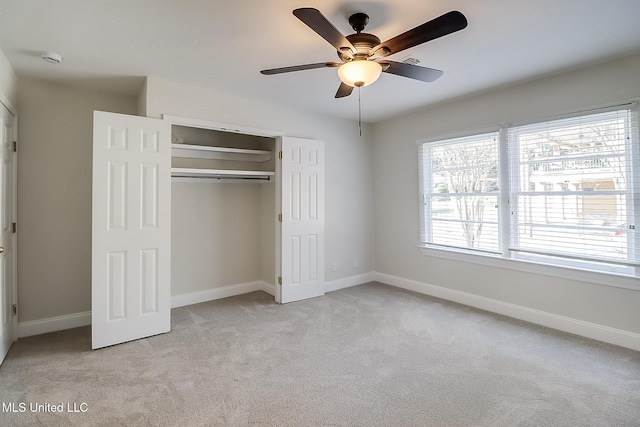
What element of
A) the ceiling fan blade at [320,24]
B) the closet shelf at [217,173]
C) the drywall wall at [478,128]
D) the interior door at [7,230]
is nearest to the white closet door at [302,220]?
the closet shelf at [217,173]

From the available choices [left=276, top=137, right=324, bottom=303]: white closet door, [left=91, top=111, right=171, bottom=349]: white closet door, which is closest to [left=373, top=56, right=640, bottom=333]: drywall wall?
[left=276, top=137, right=324, bottom=303]: white closet door

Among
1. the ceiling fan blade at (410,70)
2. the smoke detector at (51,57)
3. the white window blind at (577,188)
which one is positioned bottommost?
the white window blind at (577,188)

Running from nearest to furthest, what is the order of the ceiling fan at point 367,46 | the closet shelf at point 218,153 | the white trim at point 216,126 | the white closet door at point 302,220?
the ceiling fan at point 367,46 < the white trim at point 216,126 < the closet shelf at point 218,153 < the white closet door at point 302,220

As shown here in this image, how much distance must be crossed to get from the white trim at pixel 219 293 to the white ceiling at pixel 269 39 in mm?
2561

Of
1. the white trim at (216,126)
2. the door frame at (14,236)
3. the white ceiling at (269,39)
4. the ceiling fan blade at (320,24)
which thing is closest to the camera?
the ceiling fan blade at (320,24)

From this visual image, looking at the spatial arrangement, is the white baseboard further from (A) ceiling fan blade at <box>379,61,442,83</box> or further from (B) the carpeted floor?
(A) ceiling fan blade at <box>379,61,442,83</box>

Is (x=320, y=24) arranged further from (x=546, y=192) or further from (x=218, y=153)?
(x=546, y=192)

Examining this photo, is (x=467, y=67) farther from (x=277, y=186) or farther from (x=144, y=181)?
(x=144, y=181)

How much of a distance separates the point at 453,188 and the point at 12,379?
15.6ft

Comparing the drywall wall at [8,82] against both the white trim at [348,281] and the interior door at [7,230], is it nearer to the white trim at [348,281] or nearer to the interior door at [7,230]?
the interior door at [7,230]

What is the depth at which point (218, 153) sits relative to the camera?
422cm

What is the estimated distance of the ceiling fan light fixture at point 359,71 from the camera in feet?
6.89

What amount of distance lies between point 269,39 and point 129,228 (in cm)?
213

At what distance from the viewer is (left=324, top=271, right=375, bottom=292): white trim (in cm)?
471
